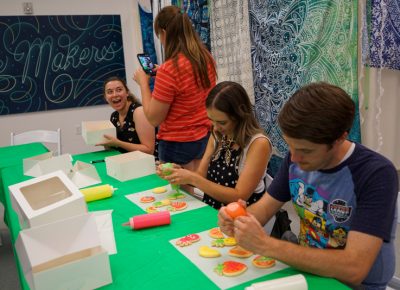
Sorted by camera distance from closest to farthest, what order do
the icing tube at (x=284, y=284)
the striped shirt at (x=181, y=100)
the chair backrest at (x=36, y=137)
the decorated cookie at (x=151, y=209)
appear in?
the icing tube at (x=284, y=284) → the decorated cookie at (x=151, y=209) → the striped shirt at (x=181, y=100) → the chair backrest at (x=36, y=137)

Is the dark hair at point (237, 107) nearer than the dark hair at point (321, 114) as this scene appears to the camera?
No

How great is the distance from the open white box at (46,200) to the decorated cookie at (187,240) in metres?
0.31

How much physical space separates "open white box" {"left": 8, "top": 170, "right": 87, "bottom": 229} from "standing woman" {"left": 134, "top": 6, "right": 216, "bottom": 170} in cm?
78

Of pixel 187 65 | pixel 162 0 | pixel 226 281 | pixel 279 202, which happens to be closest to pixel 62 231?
pixel 226 281

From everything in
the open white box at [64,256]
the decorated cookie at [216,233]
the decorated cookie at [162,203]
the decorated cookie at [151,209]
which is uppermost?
the open white box at [64,256]

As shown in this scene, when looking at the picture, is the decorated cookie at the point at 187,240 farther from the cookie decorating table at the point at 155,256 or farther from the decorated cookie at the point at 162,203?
the decorated cookie at the point at 162,203

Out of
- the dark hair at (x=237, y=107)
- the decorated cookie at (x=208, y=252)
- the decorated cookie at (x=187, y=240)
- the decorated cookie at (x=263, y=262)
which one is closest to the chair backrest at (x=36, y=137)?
the dark hair at (x=237, y=107)

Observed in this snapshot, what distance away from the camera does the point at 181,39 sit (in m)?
1.92

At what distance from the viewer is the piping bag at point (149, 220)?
1.25 meters

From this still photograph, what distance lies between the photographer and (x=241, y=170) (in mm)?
1547

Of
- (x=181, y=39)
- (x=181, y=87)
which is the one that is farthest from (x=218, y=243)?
(x=181, y=39)

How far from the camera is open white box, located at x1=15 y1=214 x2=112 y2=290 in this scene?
0.88m

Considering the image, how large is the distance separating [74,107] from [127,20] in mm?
1252

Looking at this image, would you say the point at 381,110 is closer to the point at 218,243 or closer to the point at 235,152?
the point at 235,152
